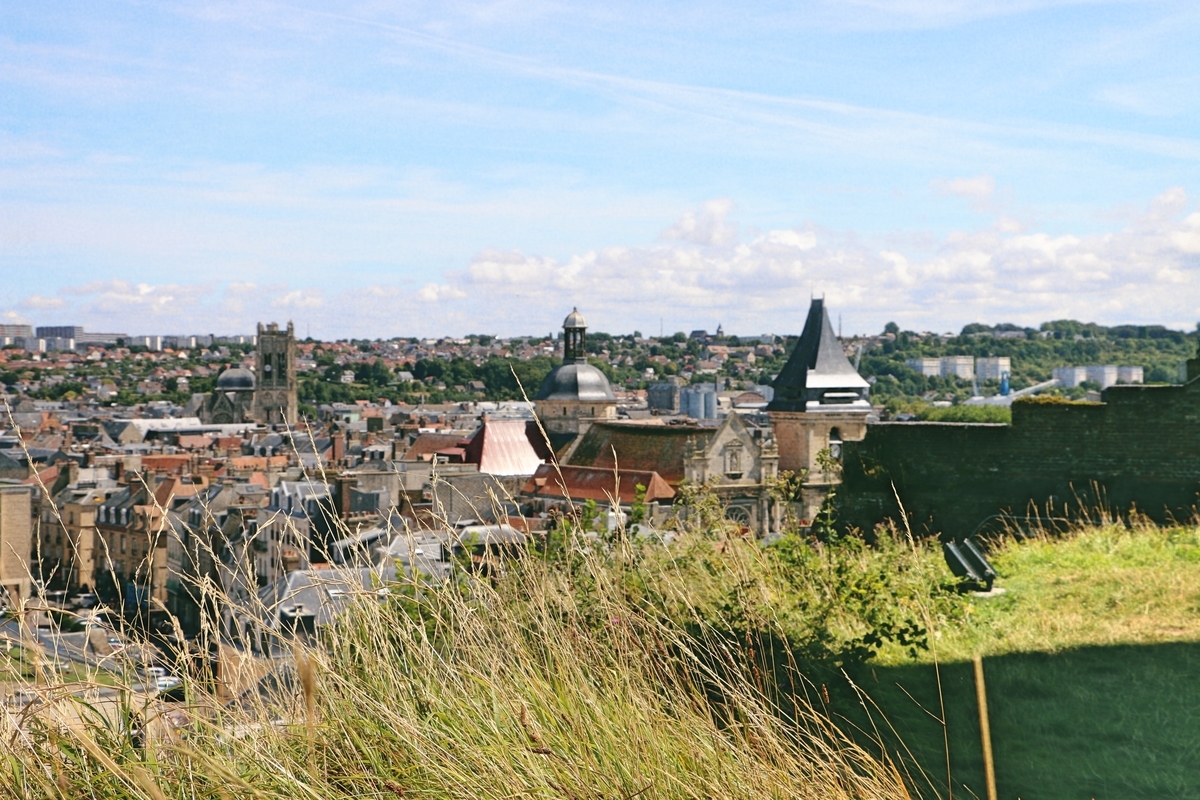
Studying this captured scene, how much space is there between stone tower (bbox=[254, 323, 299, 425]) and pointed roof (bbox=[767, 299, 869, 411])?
79.7m

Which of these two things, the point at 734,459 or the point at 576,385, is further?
the point at 576,385

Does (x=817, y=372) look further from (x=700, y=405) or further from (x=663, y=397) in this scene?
(x=663, y=397)

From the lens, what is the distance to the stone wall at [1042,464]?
1002 centimetres

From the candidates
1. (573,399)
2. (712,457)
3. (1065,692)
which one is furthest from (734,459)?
(1065,692)

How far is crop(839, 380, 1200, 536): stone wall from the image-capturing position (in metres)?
10.0

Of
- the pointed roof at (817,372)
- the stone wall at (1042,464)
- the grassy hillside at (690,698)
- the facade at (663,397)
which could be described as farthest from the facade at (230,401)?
the grassy hillside at (690,698)

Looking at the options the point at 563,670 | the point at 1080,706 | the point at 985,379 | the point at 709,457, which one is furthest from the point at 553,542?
the point at 985,379

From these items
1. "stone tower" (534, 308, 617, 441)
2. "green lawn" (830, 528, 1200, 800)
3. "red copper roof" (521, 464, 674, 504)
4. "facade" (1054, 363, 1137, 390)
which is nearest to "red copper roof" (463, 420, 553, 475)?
"stone tower" (534, 308, 617, 441)

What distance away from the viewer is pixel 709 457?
41.8 m

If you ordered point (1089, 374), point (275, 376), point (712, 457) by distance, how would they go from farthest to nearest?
1. point (1089, 374)
2. point (275, 376)
3. point (712, 457)

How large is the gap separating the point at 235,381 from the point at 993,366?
96.8 m

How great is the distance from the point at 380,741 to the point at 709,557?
3.31m

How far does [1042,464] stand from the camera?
10.5 metres

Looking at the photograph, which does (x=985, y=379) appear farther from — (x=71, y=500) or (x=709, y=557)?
(x=709, y=557)
